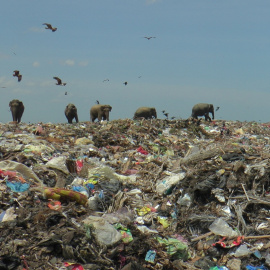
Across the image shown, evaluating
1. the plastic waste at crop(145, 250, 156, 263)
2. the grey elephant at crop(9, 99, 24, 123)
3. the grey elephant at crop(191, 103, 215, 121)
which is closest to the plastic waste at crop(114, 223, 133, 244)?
the plastic waste at crop(145, 250, 156, 263)

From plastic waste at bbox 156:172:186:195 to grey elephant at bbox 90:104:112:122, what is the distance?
65.7 ft

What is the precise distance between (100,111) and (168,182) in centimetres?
2050

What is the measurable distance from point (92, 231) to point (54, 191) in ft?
3.69

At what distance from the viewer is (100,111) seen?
26.9m

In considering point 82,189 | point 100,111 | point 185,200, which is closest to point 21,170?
point 82,189

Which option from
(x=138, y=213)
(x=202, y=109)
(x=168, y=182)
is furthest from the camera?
(x=202, y=109)

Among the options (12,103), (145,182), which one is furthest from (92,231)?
(12,103)

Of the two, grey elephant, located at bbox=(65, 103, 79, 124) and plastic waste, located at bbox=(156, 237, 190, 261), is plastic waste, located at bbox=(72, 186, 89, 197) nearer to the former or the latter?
plastic waste, located at bbox=(156, 237, 190, 261)

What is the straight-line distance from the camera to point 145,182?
714cm

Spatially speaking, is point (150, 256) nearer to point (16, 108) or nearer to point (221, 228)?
point (221, 228)

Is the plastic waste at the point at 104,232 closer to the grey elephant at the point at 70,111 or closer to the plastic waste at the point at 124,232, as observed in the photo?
the plastic waste at the point at 124,232

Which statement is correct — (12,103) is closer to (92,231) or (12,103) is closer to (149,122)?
(149,122)

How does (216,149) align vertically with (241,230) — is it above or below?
above

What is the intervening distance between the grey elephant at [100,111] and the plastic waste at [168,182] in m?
20.0
